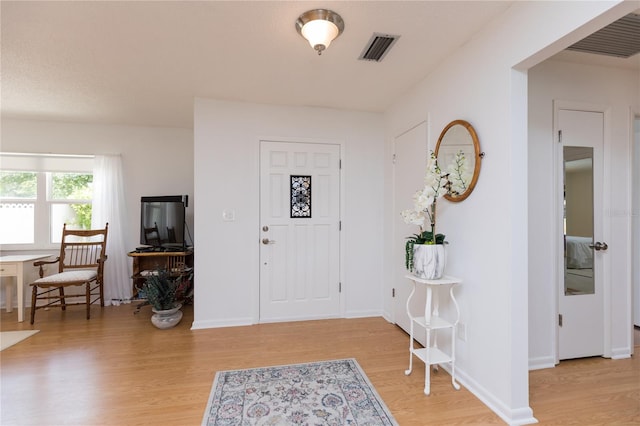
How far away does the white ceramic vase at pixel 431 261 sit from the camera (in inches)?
84.0

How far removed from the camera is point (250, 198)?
340cm

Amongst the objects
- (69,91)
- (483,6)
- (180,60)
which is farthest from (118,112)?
(483,6)

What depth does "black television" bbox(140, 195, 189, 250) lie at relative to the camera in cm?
390

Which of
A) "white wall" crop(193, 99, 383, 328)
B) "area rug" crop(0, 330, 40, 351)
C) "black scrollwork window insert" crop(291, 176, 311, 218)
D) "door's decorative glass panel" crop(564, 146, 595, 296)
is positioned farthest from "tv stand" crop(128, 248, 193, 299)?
"door's decorative glass panel" crop(564, 146, 595, 296)

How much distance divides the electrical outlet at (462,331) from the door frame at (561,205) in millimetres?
843

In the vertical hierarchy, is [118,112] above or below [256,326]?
above

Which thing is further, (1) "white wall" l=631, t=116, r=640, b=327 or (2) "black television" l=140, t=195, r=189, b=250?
(2) "black television" l=140, t=195, r=189, b=250

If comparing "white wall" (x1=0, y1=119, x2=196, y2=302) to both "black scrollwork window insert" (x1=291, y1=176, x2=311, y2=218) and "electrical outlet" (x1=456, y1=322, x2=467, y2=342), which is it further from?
"electrical outlet" (x1=456, y1=322, x2=467, y2=342)

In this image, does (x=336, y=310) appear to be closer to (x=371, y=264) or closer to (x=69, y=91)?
(x=371, y=264)

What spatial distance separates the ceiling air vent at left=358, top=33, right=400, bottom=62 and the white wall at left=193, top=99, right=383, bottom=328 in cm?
118

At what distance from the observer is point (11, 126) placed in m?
3.99

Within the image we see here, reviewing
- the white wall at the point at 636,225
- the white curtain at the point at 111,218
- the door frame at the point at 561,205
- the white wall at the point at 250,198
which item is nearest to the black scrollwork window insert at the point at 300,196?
the white wall at the point at 250,198

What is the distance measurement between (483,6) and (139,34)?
7.40 feet

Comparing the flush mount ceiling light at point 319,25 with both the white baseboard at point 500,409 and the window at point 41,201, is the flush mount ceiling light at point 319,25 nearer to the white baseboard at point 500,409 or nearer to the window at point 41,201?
the white baseboard at point 500,409
